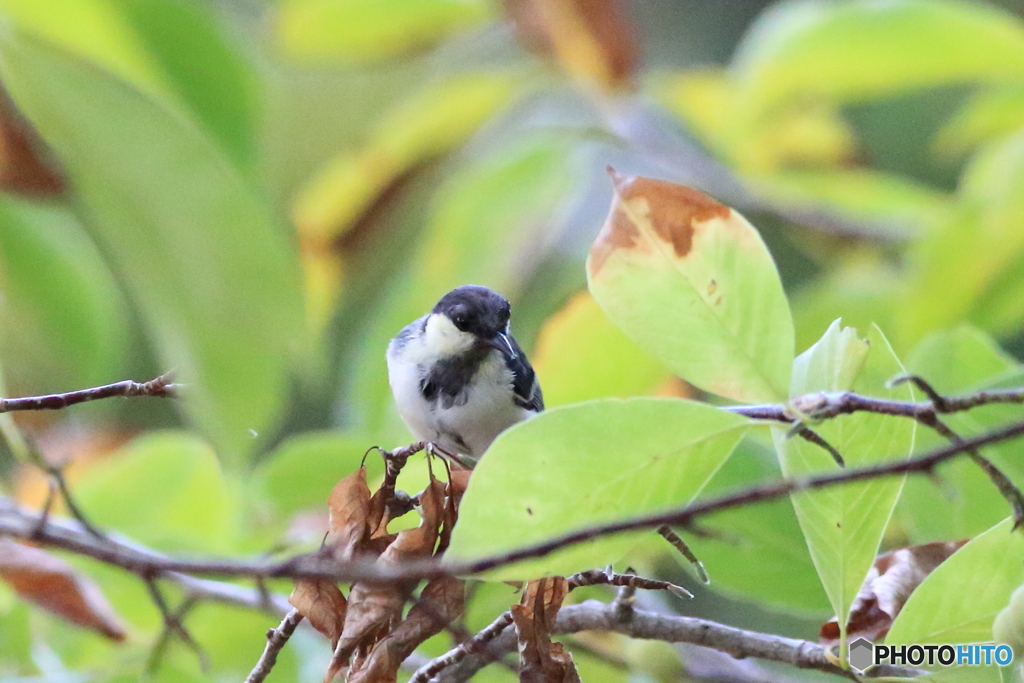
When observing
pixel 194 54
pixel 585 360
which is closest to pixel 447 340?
pixel 585 360

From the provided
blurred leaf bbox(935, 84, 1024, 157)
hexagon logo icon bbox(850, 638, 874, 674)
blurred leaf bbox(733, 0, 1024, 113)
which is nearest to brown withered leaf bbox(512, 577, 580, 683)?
hexagon logo icon bbox(850, 638, 874, 674)

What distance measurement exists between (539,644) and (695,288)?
177 millimetres

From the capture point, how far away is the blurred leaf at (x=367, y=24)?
1.34 m

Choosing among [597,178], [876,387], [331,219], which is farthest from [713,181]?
[876,387]

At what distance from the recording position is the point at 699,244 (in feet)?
1.65

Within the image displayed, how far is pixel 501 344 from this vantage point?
2.91ft

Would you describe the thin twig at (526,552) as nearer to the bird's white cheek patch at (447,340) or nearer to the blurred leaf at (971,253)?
the bird's white cheek patch at (447,340)

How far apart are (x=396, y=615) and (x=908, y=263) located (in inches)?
33.5

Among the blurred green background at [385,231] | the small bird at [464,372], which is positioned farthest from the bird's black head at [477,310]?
the blurred green background at [385,231]

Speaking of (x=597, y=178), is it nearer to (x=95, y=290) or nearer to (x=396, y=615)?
(x=95, y=290)

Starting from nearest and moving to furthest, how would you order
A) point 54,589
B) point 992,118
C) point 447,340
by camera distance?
point 54,589, point 447,340, point 992,118

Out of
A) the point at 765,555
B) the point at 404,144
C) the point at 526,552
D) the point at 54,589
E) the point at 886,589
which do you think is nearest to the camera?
the point at 526,552

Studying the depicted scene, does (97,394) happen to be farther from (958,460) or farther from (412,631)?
(958,460)

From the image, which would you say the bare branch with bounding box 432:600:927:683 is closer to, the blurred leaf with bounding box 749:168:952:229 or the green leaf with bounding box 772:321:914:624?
the green leaf with bounding box 772:321:914:624
